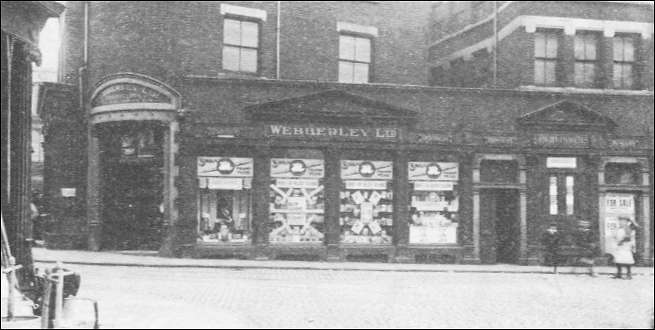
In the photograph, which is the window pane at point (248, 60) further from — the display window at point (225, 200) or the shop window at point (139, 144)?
the shop window at point (139, 144)

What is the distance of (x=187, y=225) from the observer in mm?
21844

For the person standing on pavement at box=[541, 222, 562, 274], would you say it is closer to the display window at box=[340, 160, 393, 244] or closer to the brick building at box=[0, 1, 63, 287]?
the display window at box=[340, 160, 393, 244]

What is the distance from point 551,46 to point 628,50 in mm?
2649

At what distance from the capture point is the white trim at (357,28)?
965 inches

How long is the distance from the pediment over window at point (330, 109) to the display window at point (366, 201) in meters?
1.33

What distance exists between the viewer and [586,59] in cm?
2455

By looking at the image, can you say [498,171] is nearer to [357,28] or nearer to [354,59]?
[354,59]

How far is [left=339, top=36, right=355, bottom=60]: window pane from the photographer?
24.8 meters

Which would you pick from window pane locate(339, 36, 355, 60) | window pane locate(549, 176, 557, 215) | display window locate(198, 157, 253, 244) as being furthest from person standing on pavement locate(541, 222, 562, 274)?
display window locate(198, 157, 253, 244)

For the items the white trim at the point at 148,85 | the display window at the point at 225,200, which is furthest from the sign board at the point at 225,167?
the white trim at the point at 148,85

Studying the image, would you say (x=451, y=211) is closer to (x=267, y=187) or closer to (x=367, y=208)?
(x=367, y=208)

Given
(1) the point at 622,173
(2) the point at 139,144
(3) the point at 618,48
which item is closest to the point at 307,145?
(2) the point at 139,144

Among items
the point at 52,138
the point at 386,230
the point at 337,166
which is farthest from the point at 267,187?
the point at 52,138

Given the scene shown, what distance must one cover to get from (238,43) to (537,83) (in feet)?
30.0
